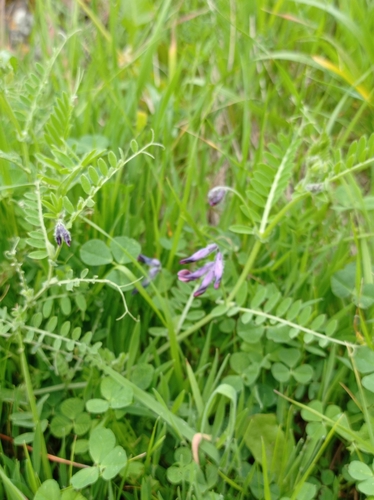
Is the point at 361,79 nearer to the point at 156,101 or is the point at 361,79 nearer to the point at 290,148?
the point at 290,148

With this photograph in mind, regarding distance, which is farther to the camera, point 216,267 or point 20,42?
point 20,42

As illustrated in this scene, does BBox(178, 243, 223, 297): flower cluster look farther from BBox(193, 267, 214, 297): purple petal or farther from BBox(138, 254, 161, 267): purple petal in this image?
BBox(138, 254, 161, 267): purple petal

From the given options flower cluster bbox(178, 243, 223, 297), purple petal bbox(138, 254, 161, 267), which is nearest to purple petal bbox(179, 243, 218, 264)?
flower cluster bbox(178, 243, 223, 297)

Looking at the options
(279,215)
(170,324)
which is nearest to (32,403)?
(170,324)

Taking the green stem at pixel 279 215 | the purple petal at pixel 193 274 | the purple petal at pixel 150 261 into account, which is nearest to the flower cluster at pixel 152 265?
the purple petal at pixel 150 261

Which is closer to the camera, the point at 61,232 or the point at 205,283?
the point at 61,232

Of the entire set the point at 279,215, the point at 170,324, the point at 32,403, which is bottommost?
the point at 32,403

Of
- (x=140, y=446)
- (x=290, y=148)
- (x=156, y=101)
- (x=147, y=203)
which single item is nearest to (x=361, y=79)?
(x=290, y=148)

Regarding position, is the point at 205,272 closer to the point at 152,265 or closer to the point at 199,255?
the point at 199,255
